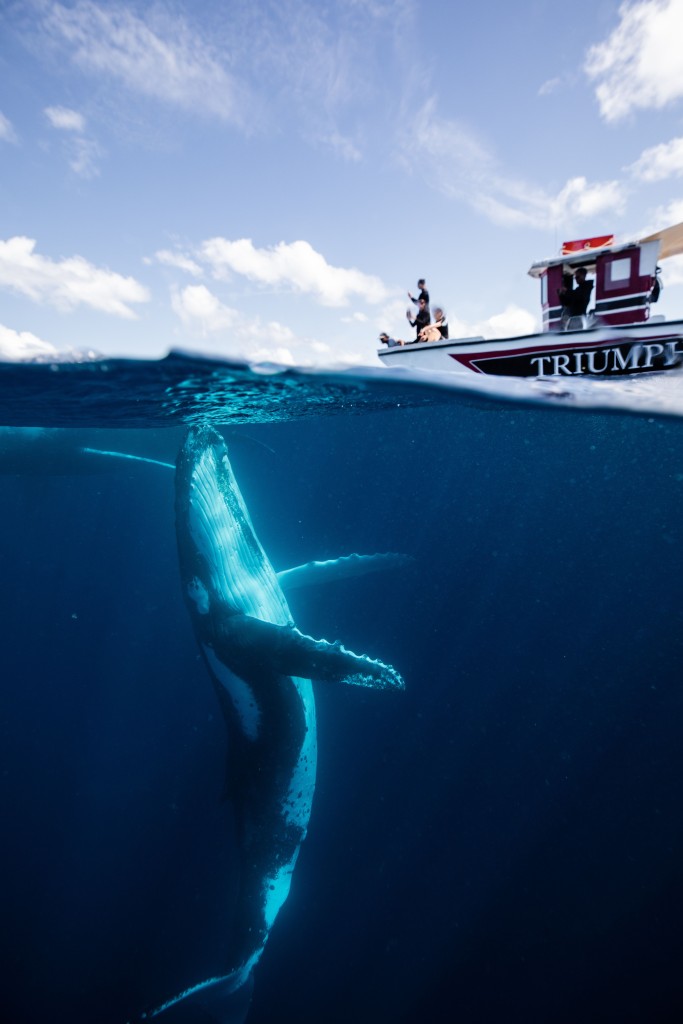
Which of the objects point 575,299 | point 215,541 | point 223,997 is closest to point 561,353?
point 575,299

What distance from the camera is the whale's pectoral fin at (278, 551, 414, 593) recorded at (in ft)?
24.7

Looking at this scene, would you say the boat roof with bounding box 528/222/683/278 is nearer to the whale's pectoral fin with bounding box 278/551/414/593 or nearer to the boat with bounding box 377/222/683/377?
the boat with bounding box 377/222/683/377

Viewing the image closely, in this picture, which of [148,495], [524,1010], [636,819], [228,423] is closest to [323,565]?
[228,423]

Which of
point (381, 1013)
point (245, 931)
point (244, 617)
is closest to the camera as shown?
point (244, 617)

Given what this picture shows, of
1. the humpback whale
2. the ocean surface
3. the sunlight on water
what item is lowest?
the ocean surface

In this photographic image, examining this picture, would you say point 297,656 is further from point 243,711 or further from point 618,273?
point 618,273

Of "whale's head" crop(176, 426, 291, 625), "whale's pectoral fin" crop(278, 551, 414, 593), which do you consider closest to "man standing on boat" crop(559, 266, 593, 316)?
"whale's pectoral fin" crop(278, 551, 414, 593)

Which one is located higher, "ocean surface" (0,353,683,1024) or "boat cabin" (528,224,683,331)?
"boat cabin" (528,224,683,331)

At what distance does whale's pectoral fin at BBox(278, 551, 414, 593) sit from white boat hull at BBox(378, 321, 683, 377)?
3380mm

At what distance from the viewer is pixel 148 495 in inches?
1773

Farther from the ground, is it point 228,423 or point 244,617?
point 228,423

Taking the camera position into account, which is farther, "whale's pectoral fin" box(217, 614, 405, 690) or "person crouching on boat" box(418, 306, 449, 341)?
"person crouching on boat" box(418, 306, 449, 341)

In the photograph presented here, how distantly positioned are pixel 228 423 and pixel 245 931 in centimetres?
1057

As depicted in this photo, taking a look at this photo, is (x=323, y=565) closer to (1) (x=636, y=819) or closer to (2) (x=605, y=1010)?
(2) (x=605, y=1010)
